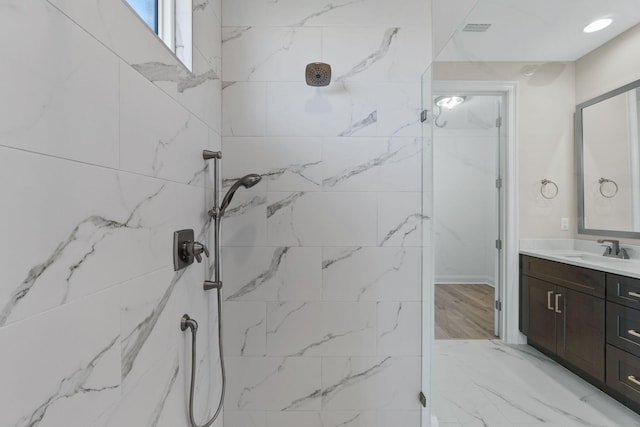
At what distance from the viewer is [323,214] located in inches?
70.9

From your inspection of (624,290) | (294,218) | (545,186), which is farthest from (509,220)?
(294,218)

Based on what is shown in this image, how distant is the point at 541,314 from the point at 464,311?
38cm

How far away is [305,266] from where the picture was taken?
5.91 feet

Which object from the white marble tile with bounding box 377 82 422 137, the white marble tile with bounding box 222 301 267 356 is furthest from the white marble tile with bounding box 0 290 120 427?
the white marble tile with bounding box 377 82 422 137

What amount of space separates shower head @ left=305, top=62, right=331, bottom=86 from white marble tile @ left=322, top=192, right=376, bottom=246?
0.61 meters

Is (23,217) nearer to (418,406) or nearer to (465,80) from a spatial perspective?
(465,80)

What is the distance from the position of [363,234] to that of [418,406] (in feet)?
3.32

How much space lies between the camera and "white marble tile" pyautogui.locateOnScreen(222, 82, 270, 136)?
179cm

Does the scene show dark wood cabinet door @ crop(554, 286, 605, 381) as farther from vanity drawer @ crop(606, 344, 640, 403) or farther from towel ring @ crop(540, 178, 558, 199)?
towel ring @ crop(540, 178, 558, 199)

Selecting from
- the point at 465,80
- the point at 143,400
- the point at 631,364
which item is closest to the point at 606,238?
the point at 631,364

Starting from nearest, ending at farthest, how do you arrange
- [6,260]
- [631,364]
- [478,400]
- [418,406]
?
[6,260] → [631,364] → [478,400] → [418,406]

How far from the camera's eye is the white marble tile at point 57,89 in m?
0.56

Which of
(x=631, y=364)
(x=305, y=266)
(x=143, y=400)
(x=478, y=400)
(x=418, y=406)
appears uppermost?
(x=305, y=266)

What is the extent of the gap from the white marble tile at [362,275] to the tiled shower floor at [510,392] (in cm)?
38
